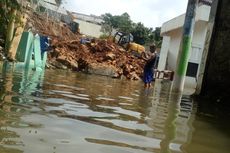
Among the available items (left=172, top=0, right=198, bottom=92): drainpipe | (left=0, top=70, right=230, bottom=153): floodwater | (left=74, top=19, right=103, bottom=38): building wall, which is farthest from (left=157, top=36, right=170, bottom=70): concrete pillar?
(left=0, top=70, right=230, bottom=153): floodwater

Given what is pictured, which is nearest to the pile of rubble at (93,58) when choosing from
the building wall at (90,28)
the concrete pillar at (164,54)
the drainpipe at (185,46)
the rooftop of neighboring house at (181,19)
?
the concrete pillar at (164,54)

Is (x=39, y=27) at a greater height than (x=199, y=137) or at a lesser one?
greater

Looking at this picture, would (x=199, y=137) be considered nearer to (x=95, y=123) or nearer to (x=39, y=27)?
(x=95, y=123)

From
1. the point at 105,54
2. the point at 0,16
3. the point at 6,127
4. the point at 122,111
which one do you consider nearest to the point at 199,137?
the point at 122,111

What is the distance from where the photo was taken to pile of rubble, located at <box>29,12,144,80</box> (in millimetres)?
25906

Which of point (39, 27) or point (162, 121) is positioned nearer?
point (162, 121)

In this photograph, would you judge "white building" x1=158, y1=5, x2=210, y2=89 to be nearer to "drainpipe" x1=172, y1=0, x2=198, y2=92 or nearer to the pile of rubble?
the pile of rubble

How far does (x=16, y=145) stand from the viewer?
13.0 feet

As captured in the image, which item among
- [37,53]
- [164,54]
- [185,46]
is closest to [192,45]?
A: [185,46]

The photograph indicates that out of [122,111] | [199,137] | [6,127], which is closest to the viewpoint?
[6,127]

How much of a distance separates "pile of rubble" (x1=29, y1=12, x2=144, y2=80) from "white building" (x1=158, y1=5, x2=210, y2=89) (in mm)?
3404

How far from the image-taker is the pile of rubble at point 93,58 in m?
25.9

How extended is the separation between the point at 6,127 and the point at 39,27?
2867cm

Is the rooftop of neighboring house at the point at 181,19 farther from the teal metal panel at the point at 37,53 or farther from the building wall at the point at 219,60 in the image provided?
the building wall at the point at 219,60
